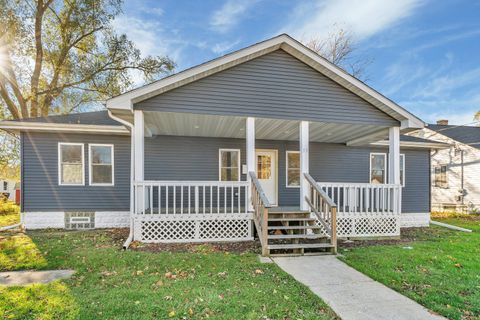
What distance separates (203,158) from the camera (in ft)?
28.6

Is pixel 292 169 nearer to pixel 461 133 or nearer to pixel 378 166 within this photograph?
pixel 378 166

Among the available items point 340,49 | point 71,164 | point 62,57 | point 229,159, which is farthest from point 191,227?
point 340,49

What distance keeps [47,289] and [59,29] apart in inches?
654

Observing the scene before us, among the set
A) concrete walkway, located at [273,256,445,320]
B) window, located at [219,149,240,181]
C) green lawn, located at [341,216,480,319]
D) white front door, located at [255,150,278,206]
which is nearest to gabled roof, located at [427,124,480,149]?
green lawn, located at [341,216,480,319]

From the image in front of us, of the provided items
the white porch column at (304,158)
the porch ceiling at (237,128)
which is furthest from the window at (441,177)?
the white porch column at (304,158)

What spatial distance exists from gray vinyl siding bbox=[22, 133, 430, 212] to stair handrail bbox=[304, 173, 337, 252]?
9.31 feet

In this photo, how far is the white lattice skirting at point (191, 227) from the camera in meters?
5.84

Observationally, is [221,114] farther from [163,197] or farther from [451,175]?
[451,175]

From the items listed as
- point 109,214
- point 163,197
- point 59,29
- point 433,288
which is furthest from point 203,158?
point 59,29

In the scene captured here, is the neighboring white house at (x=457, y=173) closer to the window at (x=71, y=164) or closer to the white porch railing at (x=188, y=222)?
the white porch railing at (x=188, y=222)

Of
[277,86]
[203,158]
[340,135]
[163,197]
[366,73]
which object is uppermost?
[366,73]

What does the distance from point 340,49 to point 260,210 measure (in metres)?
16.2

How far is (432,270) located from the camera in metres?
4.22

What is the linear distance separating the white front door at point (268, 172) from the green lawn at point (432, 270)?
3.96 m
